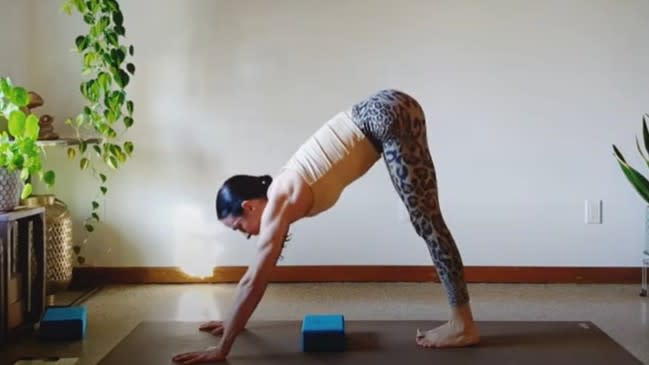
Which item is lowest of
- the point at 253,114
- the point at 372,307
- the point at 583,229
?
the point at 372,307

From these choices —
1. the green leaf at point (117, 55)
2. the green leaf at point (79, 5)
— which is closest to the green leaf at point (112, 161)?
the green leaf at point (117, 55)

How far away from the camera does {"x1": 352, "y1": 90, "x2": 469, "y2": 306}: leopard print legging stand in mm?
2492

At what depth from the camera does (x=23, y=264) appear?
3.02 m

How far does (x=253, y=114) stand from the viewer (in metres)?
4.00

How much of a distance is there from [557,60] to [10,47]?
116 inches

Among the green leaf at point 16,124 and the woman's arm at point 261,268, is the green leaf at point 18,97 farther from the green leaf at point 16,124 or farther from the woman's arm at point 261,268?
the woman's arm at point 261,268

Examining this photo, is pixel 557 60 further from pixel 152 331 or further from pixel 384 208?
pixel 152 331

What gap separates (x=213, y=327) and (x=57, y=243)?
1.21 m

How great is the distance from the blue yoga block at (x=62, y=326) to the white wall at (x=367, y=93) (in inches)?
44.9

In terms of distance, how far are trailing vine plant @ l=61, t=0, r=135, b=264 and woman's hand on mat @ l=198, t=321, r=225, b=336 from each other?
1297 mm

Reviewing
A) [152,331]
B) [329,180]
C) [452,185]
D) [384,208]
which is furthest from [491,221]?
[152,331]

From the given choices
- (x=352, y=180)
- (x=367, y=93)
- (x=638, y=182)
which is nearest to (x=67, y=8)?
(x=367, y=93)

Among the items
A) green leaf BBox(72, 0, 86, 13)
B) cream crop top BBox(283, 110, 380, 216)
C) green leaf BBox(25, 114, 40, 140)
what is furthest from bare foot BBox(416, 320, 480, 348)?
green leaf BBox(72, 0, 86, 13)

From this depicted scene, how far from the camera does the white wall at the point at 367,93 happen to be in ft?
13.0
